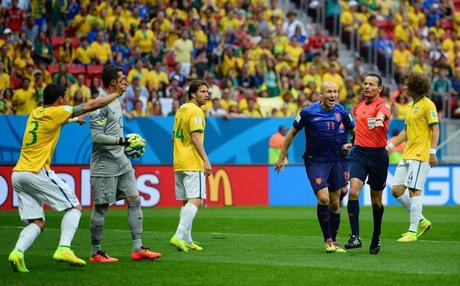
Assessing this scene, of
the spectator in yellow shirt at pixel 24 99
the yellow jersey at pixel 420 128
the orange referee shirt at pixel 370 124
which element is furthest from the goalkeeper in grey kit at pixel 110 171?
the spectator in yellow shirt at pixel 24 99

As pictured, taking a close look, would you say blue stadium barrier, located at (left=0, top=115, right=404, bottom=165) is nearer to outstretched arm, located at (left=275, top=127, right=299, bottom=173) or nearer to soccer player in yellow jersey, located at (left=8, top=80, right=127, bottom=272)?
outstretched arm, located at (left=275, top=127, right=299, bottom=173)

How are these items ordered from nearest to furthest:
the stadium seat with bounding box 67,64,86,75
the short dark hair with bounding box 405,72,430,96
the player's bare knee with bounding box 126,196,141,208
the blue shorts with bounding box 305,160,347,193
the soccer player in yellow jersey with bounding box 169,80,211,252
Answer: the player's bare knee with bounding box 126,196,141,208, the blue shorts with bounding box 305,160,347,193, the soccer player in yellow jersey with bounding box 169,80,211,252, the short dark hair with bounding box 405,72,430,96, the stadium seat with bounding box 67,64,86,75

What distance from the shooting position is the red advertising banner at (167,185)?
79.4 ft

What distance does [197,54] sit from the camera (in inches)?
1206

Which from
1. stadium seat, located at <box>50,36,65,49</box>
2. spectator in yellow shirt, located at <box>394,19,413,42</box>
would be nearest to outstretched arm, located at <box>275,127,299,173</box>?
stadium seat, located at <box>50,36,65,49</box>

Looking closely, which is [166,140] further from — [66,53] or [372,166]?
[372,166]

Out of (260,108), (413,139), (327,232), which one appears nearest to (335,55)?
(260,108)

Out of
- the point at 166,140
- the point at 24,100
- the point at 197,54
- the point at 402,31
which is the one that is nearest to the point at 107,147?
the point at 24,100

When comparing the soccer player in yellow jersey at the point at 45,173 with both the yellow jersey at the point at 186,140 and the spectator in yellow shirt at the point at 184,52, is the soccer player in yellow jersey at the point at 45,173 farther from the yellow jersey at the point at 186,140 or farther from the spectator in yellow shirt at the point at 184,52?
the spectator in yellow shirt at the point at 184,52

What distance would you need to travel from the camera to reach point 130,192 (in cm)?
1336

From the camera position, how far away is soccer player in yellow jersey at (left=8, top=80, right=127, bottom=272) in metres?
11.9

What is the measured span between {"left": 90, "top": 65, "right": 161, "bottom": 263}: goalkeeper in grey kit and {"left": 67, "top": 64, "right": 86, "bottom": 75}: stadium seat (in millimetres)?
15323

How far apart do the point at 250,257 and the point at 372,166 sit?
230cm

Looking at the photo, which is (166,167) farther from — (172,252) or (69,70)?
(172,252)
